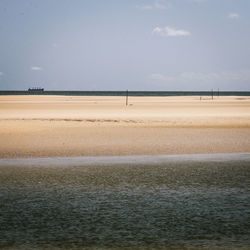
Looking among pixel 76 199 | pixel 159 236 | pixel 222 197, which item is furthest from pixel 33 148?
pixel 159 236

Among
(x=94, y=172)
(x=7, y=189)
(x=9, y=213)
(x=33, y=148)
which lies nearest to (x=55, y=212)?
(x=9, y=213)

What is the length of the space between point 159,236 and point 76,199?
90.0 inches

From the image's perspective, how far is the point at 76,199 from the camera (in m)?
7.20

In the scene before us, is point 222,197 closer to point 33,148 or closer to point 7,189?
point 7,189

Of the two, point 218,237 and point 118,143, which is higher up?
point 118,143

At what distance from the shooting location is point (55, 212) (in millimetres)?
6391

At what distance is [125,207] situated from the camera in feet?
21.9

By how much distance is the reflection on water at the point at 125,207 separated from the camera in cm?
519

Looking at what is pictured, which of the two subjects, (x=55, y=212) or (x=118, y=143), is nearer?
(x=55, y=212)

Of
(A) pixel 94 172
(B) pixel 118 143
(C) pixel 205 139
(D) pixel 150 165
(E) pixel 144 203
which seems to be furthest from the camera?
(C) pixel 205 139

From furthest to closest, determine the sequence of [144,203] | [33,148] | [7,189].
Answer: [33,148] < [7,189] < [144,203]

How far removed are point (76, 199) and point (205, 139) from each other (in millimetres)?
10329

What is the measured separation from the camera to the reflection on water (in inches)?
204

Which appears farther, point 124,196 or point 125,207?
point 124,196
